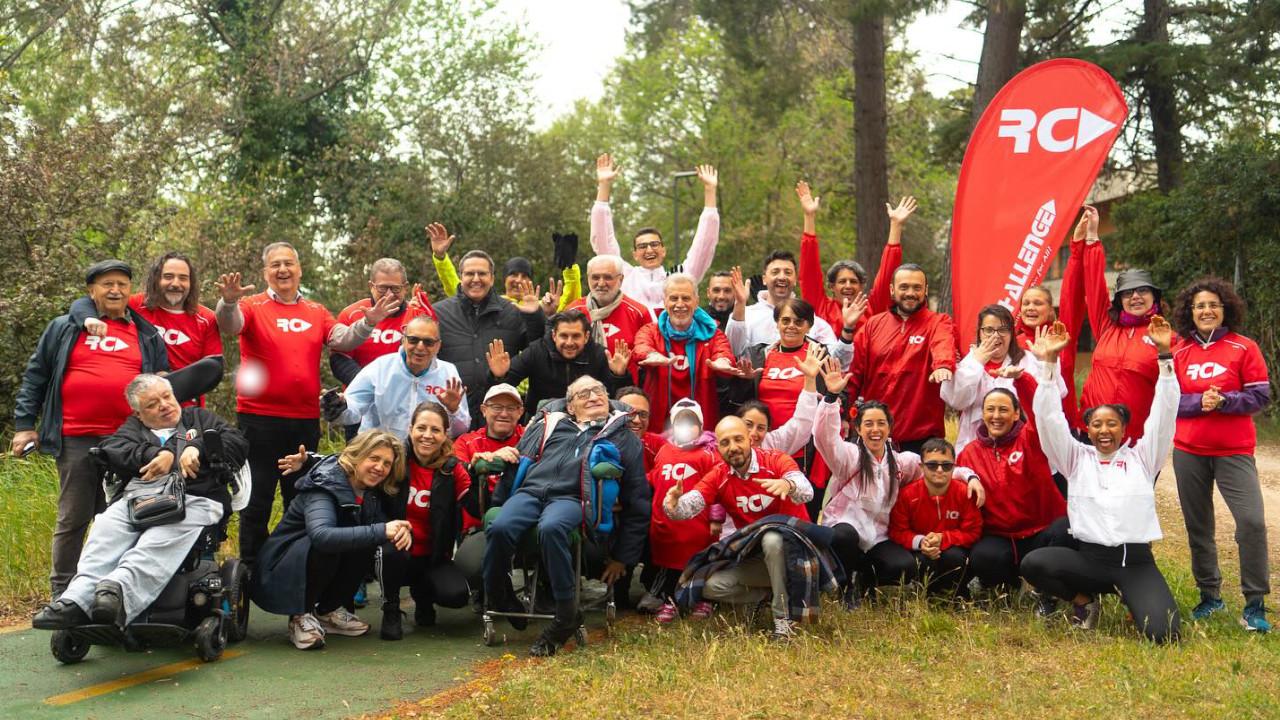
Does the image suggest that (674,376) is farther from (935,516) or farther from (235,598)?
(235,598)

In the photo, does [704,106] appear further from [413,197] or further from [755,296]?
[755,296]

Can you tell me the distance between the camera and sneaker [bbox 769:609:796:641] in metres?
6.22

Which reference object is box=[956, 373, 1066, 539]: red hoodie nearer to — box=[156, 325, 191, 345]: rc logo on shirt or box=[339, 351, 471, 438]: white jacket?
box=[339, 351, 471, 438]: white jacket

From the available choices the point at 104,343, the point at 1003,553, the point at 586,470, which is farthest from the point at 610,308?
the point at 104,343

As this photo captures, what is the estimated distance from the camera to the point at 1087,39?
21625 millimetres

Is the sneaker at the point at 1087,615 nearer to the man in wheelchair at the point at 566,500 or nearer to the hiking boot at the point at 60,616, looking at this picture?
the man in wheelchair at the point at 566,500

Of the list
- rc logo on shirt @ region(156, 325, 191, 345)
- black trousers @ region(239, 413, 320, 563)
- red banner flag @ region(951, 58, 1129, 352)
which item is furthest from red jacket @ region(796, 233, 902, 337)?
rc logo on shirt @ region(156, 325, 191, 345)

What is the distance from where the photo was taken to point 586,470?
6.51 metres

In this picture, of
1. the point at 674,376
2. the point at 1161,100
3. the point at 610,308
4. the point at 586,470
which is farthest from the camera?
the point at 1161,100

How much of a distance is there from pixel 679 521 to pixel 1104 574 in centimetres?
234

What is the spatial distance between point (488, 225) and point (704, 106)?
1335cm

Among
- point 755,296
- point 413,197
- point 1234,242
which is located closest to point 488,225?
point 413,197

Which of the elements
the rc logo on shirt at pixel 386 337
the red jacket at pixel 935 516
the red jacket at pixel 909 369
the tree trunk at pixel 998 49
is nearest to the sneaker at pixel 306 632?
the rc logo on shirt at pixel 386 337

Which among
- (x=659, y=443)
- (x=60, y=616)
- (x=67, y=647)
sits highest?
(x=659, y=443)
